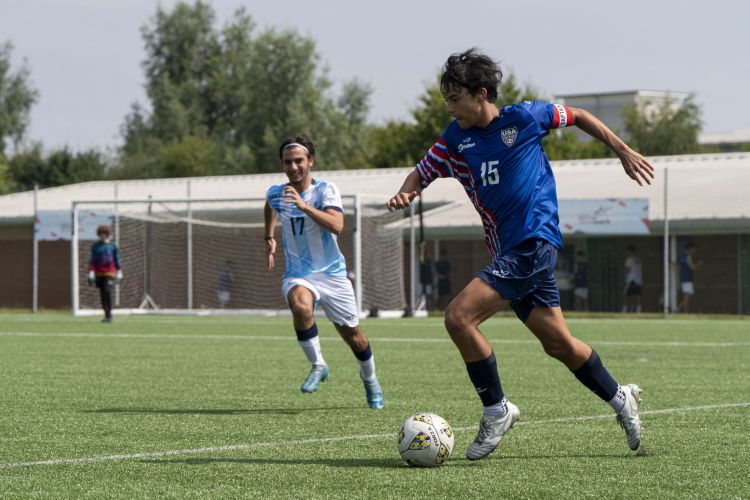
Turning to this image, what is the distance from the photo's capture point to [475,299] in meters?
6.72

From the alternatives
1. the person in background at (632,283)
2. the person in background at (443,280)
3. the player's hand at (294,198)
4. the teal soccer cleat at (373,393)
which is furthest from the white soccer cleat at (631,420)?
the person in background at (443,280)

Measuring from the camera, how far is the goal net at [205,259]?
30500mm

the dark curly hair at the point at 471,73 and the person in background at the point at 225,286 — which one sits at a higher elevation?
the dark curly hair at the point at 471,73

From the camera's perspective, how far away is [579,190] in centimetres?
3491

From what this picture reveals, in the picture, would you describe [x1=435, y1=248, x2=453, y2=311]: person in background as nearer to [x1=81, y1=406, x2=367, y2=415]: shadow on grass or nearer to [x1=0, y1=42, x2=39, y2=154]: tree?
[x1=81, y1=406, x2=367, y2=415]: shadow on grass

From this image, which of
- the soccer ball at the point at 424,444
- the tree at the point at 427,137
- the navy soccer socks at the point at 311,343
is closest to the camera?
the soccer ball at the point at 424,444

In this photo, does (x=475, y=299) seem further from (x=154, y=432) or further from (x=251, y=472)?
(x=154, y=432)

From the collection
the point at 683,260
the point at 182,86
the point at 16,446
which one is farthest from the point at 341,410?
the point at 182,86

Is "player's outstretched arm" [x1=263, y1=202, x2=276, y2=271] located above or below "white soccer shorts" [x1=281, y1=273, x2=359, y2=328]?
above

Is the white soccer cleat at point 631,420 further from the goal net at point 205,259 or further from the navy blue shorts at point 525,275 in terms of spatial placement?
the goal net at point 205,259

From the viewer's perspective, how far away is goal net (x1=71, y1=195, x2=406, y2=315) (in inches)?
1201

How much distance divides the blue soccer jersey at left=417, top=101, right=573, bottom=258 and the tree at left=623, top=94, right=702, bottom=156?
6424 cm

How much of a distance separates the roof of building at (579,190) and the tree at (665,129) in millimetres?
32539

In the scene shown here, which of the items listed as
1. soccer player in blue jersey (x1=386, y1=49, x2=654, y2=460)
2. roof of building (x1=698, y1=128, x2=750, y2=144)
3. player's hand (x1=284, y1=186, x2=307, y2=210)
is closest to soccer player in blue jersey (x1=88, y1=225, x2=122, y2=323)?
player's hand (x1=284, y1=186, x2=307, y2=210)
